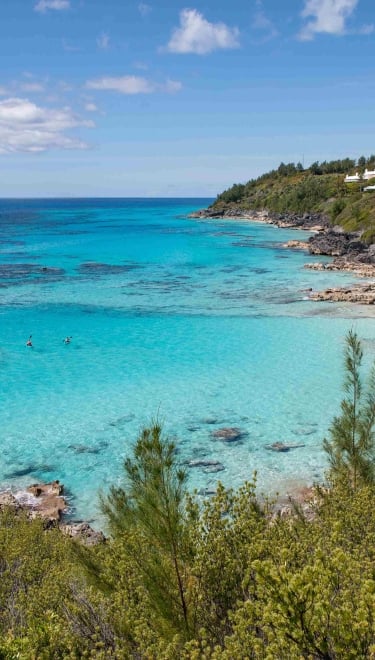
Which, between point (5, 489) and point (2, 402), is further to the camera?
point (2, 402)

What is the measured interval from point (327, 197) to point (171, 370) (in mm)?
118318

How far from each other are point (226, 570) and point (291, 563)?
1.55 m

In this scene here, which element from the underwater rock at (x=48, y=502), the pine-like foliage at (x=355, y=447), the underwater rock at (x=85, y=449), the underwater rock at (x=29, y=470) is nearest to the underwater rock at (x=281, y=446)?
the pine-like foliage at (x=355, y=447)

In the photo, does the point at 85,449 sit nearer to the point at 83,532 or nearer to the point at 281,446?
the point at 83,532

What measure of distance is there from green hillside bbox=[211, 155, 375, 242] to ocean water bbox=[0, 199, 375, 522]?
3480cm

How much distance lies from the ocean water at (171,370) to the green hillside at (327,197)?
114 ft

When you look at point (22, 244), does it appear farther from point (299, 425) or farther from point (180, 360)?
point (299, 425)

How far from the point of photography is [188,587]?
1140cm

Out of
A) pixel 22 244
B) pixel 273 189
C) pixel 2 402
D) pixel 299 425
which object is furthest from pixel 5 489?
pixel 273 189

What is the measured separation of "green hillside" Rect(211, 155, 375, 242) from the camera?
109 m

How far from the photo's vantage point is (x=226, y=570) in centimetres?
1189

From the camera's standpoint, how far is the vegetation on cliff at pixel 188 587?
7.39 m

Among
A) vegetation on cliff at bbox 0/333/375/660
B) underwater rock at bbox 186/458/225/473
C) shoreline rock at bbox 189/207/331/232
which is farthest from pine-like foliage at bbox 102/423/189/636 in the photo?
shoreline rock at bbox 189/207/331/232

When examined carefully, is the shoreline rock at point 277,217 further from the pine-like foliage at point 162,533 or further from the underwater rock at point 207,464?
the pine-like foliage at point 162,533
